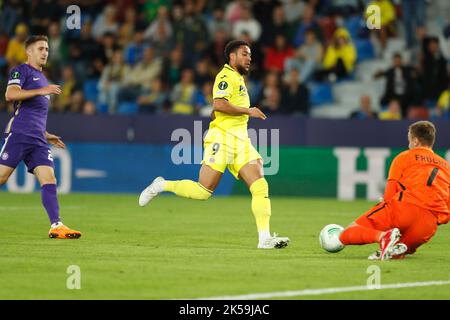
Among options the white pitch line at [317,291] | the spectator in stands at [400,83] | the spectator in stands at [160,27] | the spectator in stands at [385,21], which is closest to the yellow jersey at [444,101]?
the spectator in stands at [400,83]

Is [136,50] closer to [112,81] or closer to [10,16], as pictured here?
[112,81]

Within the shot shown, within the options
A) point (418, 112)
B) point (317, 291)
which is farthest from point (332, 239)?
point (418, 112)

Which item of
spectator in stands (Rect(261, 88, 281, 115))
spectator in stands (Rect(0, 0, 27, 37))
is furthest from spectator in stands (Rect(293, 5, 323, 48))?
spectator in stands (Rect(0, 0, 27, 37))

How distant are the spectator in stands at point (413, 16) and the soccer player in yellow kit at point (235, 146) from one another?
39.2 feet

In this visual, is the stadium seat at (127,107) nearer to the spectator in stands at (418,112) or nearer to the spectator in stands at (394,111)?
the spectator in stands at (394,111)

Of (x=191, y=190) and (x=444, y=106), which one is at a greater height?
(x=444, y=106)

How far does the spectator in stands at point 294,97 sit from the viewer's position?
72.7 feet

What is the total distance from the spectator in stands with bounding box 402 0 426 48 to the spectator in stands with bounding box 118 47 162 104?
530cm

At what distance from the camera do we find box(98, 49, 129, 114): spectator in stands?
23.9 meters

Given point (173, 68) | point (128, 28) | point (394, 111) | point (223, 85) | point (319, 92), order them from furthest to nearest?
1. point (128, 28)
2. point (173, 68)
3. point (319, 92)
4. point (394, 111)
5. point (223, 85)

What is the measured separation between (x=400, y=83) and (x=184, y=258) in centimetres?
1233

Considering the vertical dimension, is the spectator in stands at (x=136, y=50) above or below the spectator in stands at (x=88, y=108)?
above

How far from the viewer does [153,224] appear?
14.8 m

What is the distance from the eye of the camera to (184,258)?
10.7 metres
